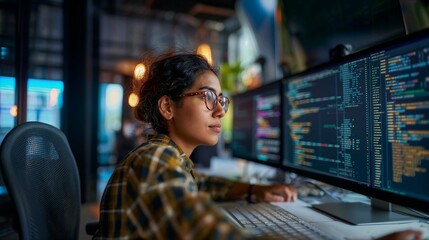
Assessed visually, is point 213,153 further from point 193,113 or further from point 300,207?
point 193,113

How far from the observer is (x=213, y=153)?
2.33m

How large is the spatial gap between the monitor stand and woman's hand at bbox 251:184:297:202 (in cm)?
12

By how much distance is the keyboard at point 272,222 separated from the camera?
79cm

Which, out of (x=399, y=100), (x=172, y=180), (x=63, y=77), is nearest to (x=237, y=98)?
(x=399, y=100)

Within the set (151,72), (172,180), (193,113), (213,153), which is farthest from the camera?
(213,153)

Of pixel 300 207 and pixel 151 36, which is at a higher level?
pixel 151 36

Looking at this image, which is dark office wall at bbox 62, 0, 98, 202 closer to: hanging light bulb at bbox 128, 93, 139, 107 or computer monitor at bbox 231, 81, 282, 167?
computer monitor at bbox 231, 81, 282, 167

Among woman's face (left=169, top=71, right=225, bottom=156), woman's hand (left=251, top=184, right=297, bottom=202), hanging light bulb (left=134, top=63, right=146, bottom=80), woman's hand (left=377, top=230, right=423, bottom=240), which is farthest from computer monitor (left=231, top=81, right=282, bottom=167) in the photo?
woman's hand (left=377, top=230, right=423, bottom=240)

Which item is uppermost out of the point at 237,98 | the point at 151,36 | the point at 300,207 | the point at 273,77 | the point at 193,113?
the point at 151,36

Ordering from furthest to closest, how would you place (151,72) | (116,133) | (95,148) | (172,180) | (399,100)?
(116,133) → (95,148) → (151,72) → (399,100) → (172,180)

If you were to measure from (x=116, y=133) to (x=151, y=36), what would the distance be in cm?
205

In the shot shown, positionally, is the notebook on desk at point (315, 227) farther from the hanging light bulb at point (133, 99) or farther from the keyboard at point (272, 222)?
the hanging light bulb at point (133, 99)

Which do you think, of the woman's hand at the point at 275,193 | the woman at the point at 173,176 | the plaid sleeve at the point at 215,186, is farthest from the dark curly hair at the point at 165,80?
the woman's hand at the point at 275,193

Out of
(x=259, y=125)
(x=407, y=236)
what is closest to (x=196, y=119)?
(x=407, y=236)
